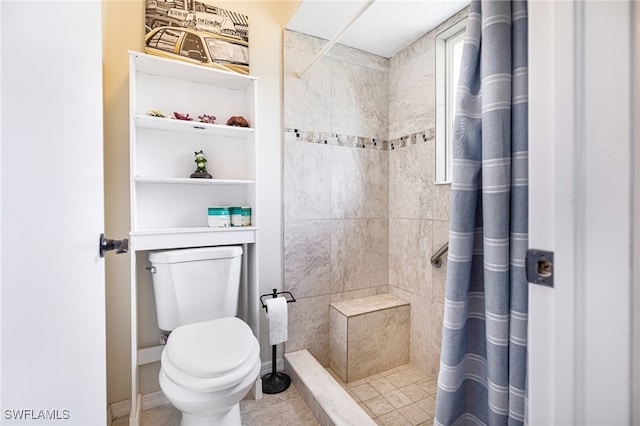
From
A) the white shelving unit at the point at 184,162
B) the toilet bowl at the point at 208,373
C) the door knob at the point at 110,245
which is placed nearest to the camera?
the door knob at the point at 110,245

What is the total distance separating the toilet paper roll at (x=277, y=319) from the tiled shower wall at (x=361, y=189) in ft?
0.79

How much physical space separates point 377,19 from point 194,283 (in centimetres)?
193

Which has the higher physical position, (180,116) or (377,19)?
(377,19)

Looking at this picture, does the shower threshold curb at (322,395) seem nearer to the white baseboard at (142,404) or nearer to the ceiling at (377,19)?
the white baseboard at (142,404)

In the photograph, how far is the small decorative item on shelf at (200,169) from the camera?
1.58m

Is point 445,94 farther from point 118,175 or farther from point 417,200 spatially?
point 118,175

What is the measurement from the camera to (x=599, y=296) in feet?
1.33

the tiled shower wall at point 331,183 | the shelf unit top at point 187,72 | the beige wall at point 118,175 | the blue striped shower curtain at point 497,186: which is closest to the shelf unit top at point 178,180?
the beige wall at point 118,175

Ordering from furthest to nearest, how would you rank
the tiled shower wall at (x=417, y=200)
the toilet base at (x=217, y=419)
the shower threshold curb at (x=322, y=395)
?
the tiled shower wall at (x=417, y=200), the shower threshold curb at (x=322, y=395), the toilet base at (x=217, y=419)

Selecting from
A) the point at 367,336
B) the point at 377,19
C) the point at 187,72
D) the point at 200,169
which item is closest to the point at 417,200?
the point at 367,336

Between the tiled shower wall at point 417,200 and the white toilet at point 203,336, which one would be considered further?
the tiled shower wall at point 417,200

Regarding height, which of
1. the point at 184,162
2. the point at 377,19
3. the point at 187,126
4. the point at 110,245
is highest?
the point at 377,19

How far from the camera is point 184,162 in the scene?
1.66 meters

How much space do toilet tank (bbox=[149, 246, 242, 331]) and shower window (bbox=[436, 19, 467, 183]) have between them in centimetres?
141
